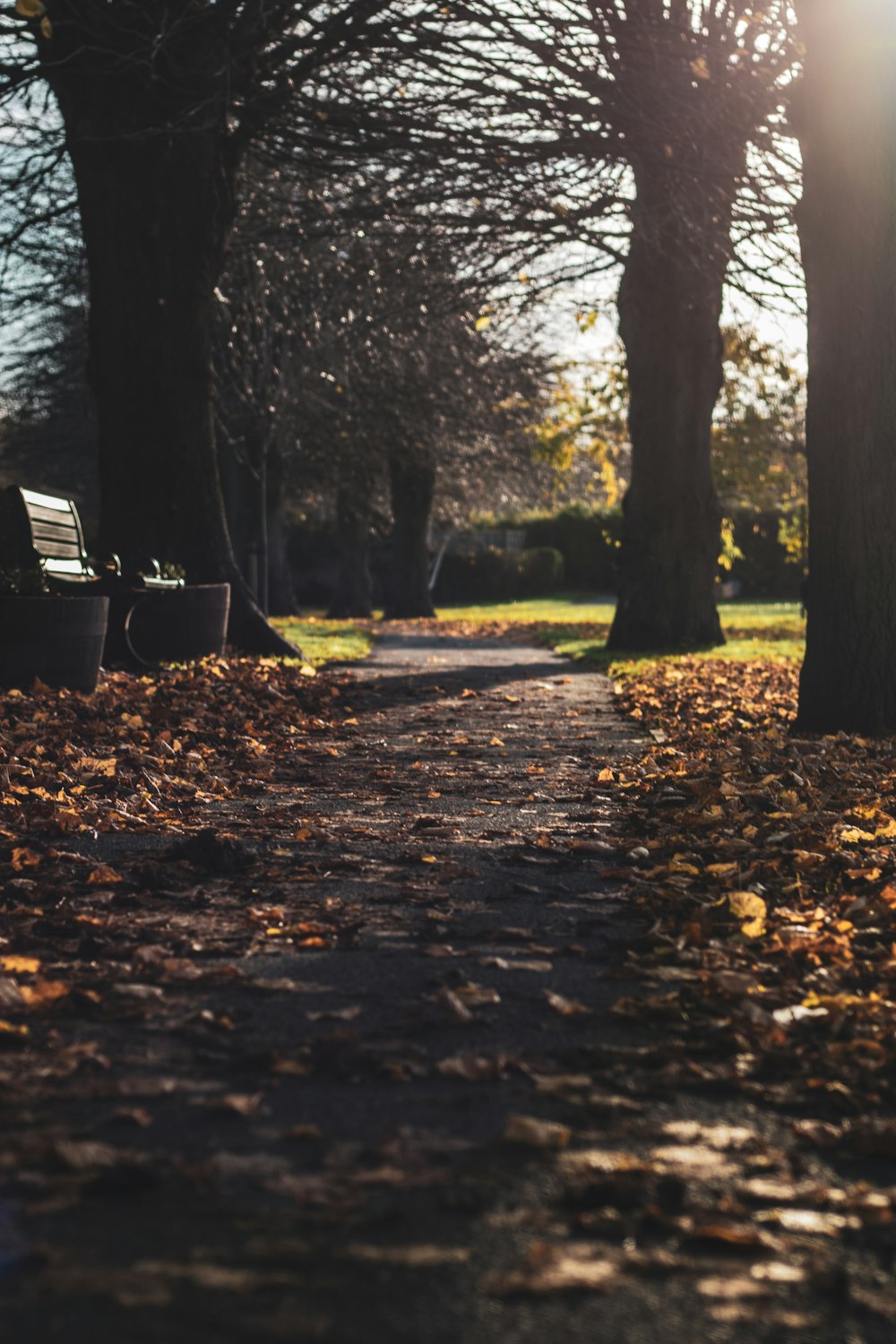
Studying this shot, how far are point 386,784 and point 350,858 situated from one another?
189 centimetres

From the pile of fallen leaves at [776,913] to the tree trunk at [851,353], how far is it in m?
0.67

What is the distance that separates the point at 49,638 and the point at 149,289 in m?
5.34

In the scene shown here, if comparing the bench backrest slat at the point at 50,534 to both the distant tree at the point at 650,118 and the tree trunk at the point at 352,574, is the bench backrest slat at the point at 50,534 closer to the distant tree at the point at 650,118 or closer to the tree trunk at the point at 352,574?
the distant tree at the point at 650,118

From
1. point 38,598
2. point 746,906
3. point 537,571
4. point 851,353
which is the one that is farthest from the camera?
point 537,571

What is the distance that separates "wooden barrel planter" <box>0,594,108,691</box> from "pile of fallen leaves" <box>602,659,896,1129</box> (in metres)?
4.08

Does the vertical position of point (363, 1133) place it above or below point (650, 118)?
below

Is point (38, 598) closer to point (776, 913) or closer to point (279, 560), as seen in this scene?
point (776, 913)

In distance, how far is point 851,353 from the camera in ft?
29.5

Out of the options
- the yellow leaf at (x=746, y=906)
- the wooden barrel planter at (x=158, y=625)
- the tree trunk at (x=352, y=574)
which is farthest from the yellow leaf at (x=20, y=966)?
the tree trunk at (x=352, y=574)

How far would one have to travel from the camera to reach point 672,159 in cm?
1208

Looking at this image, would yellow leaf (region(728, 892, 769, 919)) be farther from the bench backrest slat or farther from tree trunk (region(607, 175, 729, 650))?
tree trunk (region(607, 175, 729, 650))

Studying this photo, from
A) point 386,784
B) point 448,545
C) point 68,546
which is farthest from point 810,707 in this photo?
point 448,545

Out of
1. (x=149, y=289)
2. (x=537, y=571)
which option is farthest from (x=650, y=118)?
(x=537, y=571)

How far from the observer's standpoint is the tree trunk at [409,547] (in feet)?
110
